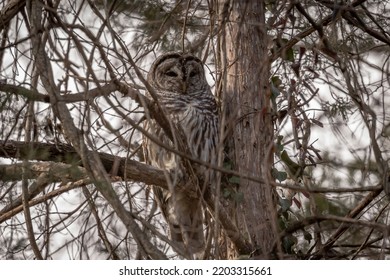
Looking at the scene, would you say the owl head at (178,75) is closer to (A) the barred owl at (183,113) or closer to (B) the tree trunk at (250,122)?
(A) the barred owl at (183,113)

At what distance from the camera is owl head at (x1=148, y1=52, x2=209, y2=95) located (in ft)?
17.4

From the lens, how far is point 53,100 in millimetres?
2738

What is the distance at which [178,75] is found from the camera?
5.48 metres

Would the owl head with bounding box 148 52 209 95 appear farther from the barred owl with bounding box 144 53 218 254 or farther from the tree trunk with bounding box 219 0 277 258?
the tree trunk with bounding box 219 0 277 258

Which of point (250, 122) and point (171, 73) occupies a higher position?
point (171, 73)

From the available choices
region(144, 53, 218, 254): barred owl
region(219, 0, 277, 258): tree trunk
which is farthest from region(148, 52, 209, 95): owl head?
region(219, 0, 277, 258): tree trunk

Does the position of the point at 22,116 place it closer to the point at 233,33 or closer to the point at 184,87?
the point at 233,33

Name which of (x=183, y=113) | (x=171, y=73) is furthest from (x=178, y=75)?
(x=183, y=113)

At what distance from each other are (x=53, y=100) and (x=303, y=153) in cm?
150

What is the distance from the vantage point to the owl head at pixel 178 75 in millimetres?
5309

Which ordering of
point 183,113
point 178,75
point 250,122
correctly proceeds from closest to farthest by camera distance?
point 250,122, point 183,113, point 178,75

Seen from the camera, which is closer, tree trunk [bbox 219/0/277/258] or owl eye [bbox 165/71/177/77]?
tree trunk [bbox 219/0/277/258]

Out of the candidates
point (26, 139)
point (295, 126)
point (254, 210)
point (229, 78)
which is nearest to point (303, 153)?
point (295, 126)

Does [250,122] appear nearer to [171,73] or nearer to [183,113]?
[183,113]
